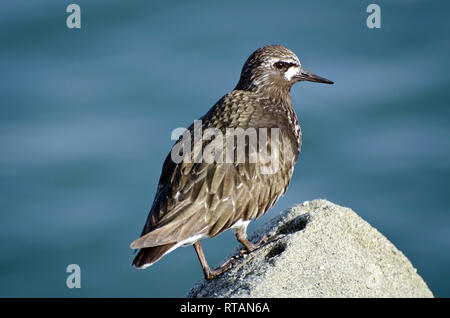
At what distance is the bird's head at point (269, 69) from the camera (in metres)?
6.37

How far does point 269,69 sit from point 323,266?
89.0 inches

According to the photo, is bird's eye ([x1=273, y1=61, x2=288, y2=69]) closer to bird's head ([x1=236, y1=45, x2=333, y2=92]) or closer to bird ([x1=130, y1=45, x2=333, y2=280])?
bird's head ([x1=236, y1=45, x2=333, y2=92])

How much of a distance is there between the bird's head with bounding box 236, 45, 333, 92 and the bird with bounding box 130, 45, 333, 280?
0.23m

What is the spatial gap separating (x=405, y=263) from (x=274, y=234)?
1023 millimetres

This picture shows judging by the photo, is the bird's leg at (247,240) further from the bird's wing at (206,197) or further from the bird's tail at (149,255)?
the bird's tail at (149,255)

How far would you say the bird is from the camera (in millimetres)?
4984

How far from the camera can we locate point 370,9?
11078 millimetres

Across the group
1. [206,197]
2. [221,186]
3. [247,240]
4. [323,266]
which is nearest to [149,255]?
[206,197]

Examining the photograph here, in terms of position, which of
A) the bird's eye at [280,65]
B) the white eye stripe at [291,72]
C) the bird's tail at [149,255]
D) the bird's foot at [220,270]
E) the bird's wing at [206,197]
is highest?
the bird's eye at [280,65]

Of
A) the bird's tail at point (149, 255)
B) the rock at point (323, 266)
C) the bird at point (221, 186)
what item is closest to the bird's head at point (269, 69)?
the bird at point (221, 186)

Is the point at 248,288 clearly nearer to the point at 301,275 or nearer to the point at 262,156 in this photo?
the point at 301,275

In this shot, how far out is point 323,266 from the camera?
4684mm

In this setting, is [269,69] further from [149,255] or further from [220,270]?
[149,255]

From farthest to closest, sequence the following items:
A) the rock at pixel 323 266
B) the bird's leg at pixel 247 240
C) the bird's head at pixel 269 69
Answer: the bird's head at pixel 269 69
the bird's leg at pixel 247 240
the rock at pixel 323 266
